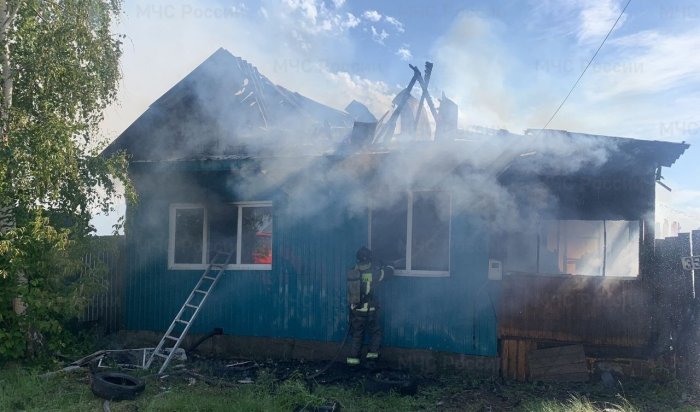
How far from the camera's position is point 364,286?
300 inches

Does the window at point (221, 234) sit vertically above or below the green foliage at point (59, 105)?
below

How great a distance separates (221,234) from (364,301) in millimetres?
3263

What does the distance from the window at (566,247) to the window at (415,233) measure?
3.57ft

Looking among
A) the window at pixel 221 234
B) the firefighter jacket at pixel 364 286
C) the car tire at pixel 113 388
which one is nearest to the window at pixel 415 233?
the firefighter jacket at pixel 364 286

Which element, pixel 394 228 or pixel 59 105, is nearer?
pixel 59 105


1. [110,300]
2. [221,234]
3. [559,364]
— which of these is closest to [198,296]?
[221,234]

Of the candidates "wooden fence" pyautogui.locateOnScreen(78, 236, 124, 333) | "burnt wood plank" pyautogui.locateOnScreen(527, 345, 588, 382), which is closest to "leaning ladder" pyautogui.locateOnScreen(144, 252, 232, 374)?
"wooden fence" pyautogui.locateOnScreen(78, 236, 124, 333)

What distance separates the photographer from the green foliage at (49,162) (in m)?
6.89

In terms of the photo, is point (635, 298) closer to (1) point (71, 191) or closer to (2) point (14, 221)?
(1) point (71, 191)

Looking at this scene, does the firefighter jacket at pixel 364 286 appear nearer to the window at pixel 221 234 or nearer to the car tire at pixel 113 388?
the window at pixel 221 234

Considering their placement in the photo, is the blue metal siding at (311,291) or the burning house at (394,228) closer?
the burning house at (394,228)

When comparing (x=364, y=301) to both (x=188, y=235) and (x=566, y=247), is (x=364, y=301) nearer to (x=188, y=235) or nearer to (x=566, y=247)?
(x=188, y=235)

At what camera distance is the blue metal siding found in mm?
7570

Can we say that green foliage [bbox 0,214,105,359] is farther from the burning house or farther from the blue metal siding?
the blue metal siding
